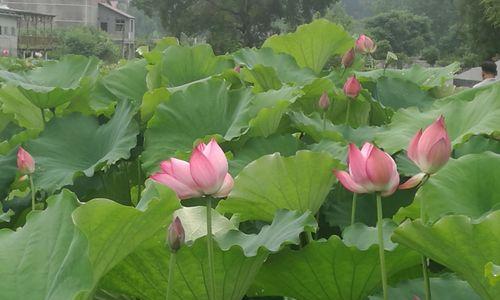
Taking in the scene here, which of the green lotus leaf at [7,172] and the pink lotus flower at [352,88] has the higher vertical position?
the pink lotus flower at [352,88]

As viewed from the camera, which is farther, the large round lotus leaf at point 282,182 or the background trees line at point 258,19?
the background trees line at point 258,19

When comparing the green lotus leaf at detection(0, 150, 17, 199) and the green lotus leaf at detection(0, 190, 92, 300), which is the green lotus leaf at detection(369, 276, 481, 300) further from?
the green lotus leaf at detection(0, 150, 17, 199)

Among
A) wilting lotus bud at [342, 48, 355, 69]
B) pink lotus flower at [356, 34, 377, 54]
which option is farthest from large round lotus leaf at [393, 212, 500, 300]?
pink lotus flower at [356, 34, 377, 54]

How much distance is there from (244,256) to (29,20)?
3548 cm

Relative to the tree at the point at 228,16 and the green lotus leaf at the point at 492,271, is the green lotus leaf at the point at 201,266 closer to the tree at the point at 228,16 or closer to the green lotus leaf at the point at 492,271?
the green lotus leaf at the point at 492,271

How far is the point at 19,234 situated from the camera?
1.98ft

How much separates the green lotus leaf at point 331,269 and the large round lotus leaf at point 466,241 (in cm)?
7

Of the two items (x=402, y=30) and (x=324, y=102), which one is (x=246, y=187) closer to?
(x=324, y=102)

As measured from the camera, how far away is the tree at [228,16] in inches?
931

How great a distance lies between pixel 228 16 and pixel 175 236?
23.5 m

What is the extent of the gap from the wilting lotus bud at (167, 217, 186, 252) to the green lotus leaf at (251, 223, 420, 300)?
0.11 m

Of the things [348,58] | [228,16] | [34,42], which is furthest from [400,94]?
[34,42]

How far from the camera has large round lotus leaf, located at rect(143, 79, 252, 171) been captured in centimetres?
100

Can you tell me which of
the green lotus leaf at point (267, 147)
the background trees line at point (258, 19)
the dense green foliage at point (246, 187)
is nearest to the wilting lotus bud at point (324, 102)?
the dense green foliage at point (246, 187)
